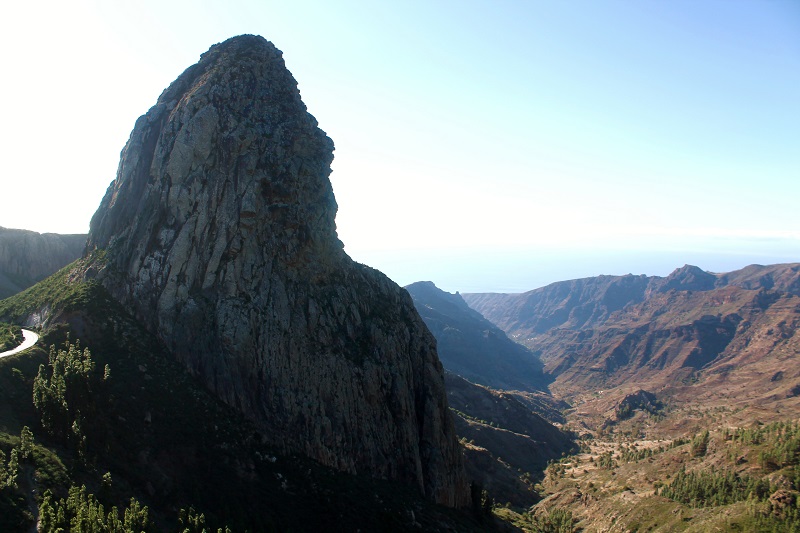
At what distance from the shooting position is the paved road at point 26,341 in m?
51.9

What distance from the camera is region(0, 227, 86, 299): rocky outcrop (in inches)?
4023

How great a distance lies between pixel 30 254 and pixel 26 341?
63172 millimetres

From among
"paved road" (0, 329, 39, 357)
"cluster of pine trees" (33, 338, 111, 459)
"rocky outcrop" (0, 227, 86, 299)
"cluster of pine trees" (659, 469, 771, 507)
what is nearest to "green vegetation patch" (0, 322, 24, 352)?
"paved road" (0, 329, 39, 357)

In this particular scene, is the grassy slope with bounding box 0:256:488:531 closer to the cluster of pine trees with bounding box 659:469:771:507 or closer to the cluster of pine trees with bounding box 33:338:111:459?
the cluster of pine trees with bounding box 33:338:111:459

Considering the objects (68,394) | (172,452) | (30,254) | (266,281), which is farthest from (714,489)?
(30,254)

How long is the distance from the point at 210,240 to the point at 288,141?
2000 cm

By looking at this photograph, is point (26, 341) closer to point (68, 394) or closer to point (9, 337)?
point (9, 337)

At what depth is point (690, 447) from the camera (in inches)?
4690

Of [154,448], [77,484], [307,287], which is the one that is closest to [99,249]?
[307,287]

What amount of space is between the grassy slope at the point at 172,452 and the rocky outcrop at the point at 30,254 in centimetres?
4548

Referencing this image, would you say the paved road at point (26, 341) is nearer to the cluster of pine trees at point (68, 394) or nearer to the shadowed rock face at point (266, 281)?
the cluster of pine trees at point (68, 394)

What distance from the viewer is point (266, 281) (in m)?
66.1

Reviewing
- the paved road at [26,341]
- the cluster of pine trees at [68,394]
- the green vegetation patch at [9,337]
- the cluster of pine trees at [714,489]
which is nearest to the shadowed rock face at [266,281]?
the cluster of pine trees at [68,394]

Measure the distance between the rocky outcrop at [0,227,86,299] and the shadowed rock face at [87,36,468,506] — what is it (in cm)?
3728
